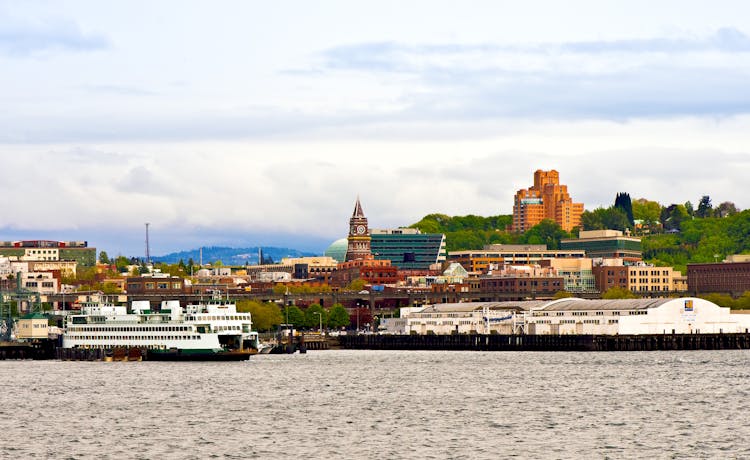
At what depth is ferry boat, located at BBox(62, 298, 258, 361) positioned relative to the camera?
6964 inches

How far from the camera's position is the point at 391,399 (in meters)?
118

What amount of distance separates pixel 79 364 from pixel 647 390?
7496 cm

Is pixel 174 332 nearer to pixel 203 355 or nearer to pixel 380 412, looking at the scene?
pixel 203 355

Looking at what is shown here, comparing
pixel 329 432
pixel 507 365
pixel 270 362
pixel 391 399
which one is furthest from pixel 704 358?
pixel 329 432

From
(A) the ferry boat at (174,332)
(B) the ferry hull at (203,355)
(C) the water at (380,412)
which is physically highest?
(A) the ferry boat at (174,332)

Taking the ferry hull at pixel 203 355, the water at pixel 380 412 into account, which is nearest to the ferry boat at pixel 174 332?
the ferry hull at pixel 203 355

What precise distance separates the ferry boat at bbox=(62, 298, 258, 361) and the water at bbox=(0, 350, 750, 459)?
1289cm

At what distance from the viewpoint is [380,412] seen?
107812 millimetres

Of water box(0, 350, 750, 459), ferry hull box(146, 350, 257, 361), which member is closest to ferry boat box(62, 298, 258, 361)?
ferry hull box(146, 350, 257, 361)

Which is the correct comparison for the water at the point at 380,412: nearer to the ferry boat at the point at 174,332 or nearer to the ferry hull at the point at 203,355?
the ferry hull at the point at 203,355

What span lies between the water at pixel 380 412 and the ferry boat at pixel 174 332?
12892 millimetres

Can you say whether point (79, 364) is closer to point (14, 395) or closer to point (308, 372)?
point (308, 372)

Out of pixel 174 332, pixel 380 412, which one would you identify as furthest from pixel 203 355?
pixel 380 412

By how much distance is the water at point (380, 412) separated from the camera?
88500mm
